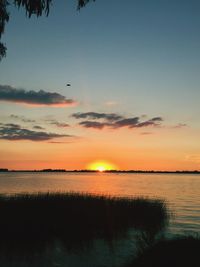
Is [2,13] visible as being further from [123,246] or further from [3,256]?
[123,246]

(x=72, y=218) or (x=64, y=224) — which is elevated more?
(x=72, y=218)

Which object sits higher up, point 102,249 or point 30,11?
point 30,11

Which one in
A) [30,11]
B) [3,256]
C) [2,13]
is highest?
[2,13]

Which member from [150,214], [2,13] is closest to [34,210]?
[150,214]

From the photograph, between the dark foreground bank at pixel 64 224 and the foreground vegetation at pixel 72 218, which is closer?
the dark foreground bank at pixel 64 224

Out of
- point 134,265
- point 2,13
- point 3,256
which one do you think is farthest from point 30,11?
point 3,256

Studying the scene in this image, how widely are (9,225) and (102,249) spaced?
6.32 metres

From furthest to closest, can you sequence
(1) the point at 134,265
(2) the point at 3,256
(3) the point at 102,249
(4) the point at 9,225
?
(4) the point at 9,225
(3) the point at 102,249
(2) the point at 3,256
(1) the point at 134,265

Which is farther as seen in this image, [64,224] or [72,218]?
[72,218]

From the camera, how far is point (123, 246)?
2266 cm

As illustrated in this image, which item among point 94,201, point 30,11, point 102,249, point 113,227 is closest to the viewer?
point 30,11

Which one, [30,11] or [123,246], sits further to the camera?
[123,246]

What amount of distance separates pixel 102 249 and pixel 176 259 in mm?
9941

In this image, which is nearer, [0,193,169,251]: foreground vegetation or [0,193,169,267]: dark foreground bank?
[0,193,169,267]: dark foreground bank
